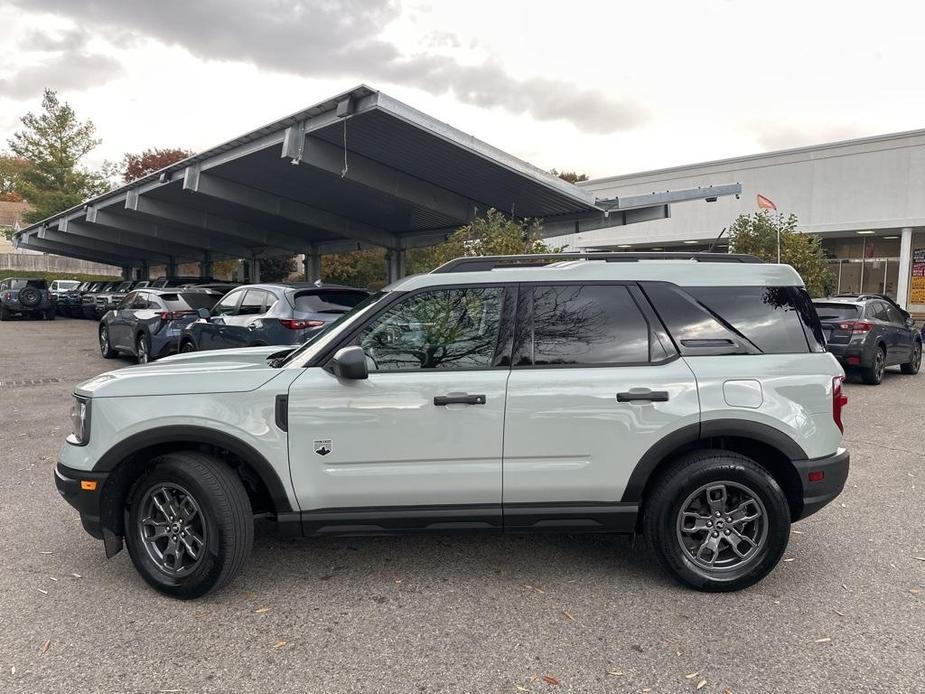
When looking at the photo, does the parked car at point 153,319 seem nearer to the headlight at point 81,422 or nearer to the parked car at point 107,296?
the headlight at point 81,422

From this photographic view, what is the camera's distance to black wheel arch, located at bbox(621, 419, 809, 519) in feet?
11.5

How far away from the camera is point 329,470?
11.3 feet

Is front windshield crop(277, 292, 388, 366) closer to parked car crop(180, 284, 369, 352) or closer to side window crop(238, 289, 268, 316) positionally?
parked car crop(180, 284, 369, 352)

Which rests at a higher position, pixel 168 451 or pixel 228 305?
pixel 228 305

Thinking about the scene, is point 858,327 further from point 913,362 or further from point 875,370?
point 913,362

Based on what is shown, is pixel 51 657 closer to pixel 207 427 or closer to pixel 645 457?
pixel 207 427

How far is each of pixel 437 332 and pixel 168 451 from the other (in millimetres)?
1585

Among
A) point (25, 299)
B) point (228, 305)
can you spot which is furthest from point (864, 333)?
point (25, 299)

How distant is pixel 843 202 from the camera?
74.6ft

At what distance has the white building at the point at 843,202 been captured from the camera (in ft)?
70.2

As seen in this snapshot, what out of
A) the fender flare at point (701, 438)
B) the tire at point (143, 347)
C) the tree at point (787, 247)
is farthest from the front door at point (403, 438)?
the tree at point (787, 247)

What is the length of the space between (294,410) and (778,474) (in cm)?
268

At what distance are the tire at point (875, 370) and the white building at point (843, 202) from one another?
10.6m

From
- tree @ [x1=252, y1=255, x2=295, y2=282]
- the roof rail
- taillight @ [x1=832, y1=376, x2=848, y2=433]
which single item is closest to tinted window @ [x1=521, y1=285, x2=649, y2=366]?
the roof rail
